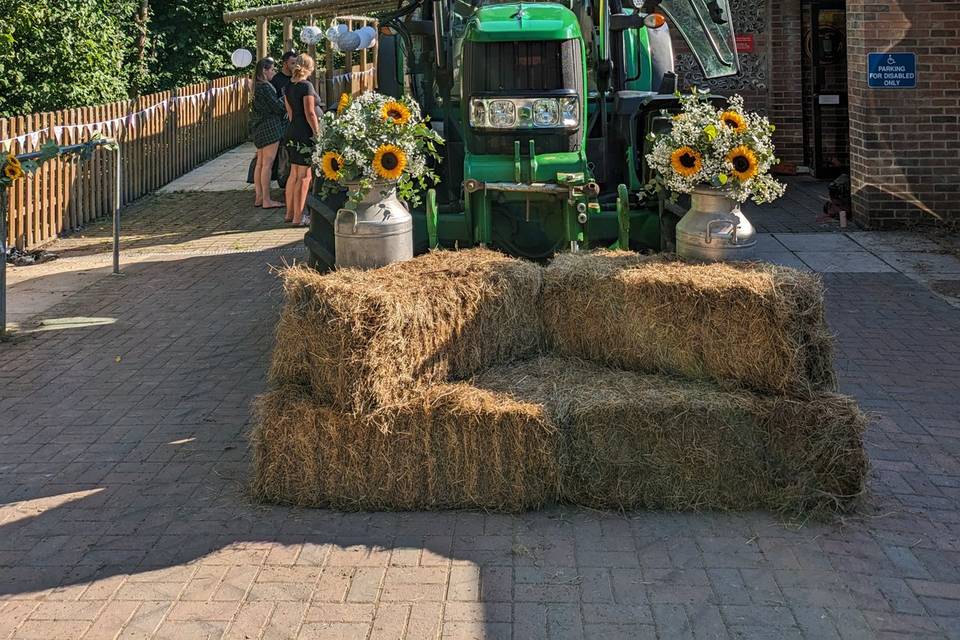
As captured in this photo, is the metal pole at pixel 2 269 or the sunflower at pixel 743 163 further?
Result: the metal pole at pixel 2 269

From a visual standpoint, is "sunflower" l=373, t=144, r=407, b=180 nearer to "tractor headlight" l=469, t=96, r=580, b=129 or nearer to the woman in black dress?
"tractor headlight" l=469, t=96, r=580, b=129

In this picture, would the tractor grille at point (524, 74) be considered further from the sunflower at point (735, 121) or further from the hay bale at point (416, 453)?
the hay bale at point (416, 453)

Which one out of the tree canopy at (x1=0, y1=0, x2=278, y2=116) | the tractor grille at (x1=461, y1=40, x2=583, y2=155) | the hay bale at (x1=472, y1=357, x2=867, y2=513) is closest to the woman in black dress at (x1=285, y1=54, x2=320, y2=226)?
the tree canopy at (x1=0, y1=0, x2=278, y2=116)

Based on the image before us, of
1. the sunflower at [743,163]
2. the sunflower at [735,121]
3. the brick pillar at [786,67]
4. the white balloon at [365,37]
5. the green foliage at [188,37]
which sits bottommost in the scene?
the sunflower at [743,163]

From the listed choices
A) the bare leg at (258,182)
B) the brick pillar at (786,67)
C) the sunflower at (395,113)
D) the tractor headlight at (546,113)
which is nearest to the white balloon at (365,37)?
→ the bare leg at (258,182)

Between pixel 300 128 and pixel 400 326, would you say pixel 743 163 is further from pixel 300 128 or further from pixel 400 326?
pixel 300 128

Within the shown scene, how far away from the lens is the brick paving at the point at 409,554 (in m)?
4.29

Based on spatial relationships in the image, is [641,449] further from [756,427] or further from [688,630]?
[688,630]

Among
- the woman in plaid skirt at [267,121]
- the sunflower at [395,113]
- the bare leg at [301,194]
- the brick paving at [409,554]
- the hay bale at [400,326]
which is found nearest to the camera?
the brick paving at [409,554]

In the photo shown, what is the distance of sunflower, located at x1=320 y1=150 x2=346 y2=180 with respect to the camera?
6.02m

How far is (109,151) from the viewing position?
14.3 m

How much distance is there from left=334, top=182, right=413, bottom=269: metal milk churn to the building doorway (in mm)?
11050

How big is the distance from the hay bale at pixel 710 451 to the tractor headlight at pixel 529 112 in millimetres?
2739

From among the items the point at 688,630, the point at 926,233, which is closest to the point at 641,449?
the point at 688,630
